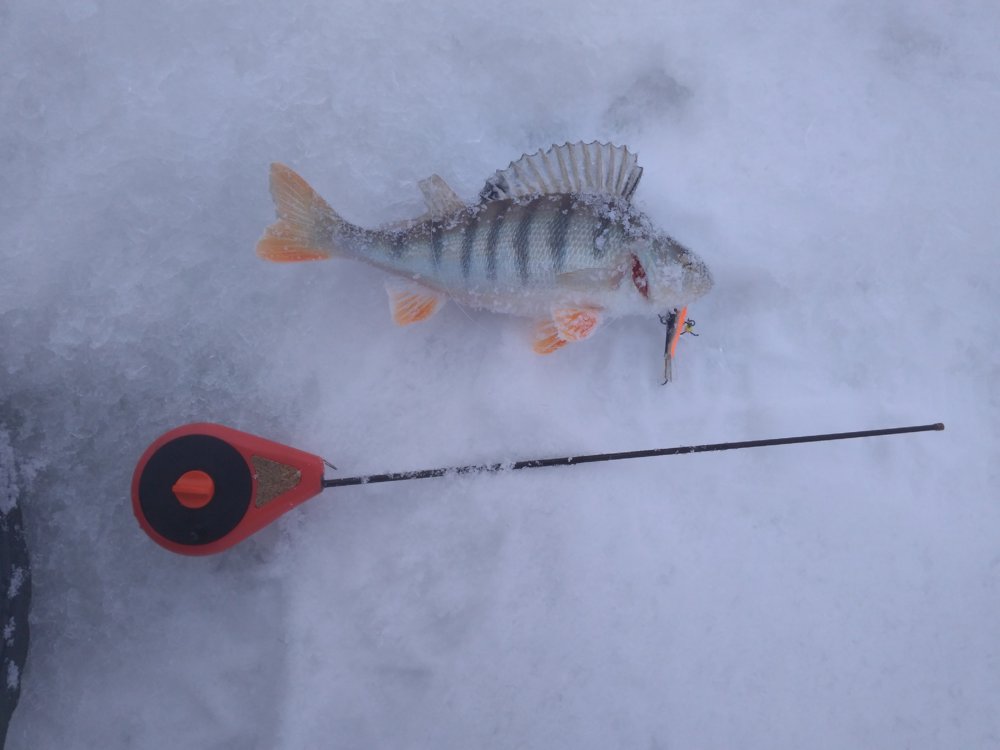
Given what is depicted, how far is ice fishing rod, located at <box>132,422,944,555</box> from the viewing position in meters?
1.76

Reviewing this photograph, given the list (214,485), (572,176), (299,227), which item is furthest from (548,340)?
(214,485)

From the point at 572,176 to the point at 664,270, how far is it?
40 centimetres

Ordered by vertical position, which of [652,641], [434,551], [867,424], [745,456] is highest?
[867,424]

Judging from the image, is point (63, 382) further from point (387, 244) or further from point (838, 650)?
point (838, 650)

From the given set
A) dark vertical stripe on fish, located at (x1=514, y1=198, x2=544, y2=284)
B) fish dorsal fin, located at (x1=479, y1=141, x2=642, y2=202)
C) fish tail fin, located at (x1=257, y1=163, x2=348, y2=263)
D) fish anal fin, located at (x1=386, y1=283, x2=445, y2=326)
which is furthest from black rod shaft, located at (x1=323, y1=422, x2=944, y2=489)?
fish dorsal fin, located at (x1=479, y1=141, x2=642, y2=202)

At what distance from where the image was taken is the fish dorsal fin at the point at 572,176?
6.52ft

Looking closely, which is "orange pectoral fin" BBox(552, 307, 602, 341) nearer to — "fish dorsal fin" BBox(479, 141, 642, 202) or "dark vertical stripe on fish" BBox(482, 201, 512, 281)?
"dark vertical stripe on fish" BBox(482, 201, 512, 281)

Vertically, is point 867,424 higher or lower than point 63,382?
higher

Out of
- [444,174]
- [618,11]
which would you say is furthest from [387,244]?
[618,11]

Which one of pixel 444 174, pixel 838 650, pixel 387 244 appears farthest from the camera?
pixel 444 174

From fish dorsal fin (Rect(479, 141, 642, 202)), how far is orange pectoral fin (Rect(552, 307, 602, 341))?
36 centimetres

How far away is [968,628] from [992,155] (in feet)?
5.26

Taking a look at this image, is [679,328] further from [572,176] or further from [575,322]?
[572,176]

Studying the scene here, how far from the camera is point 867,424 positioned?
→ 2.16 m
